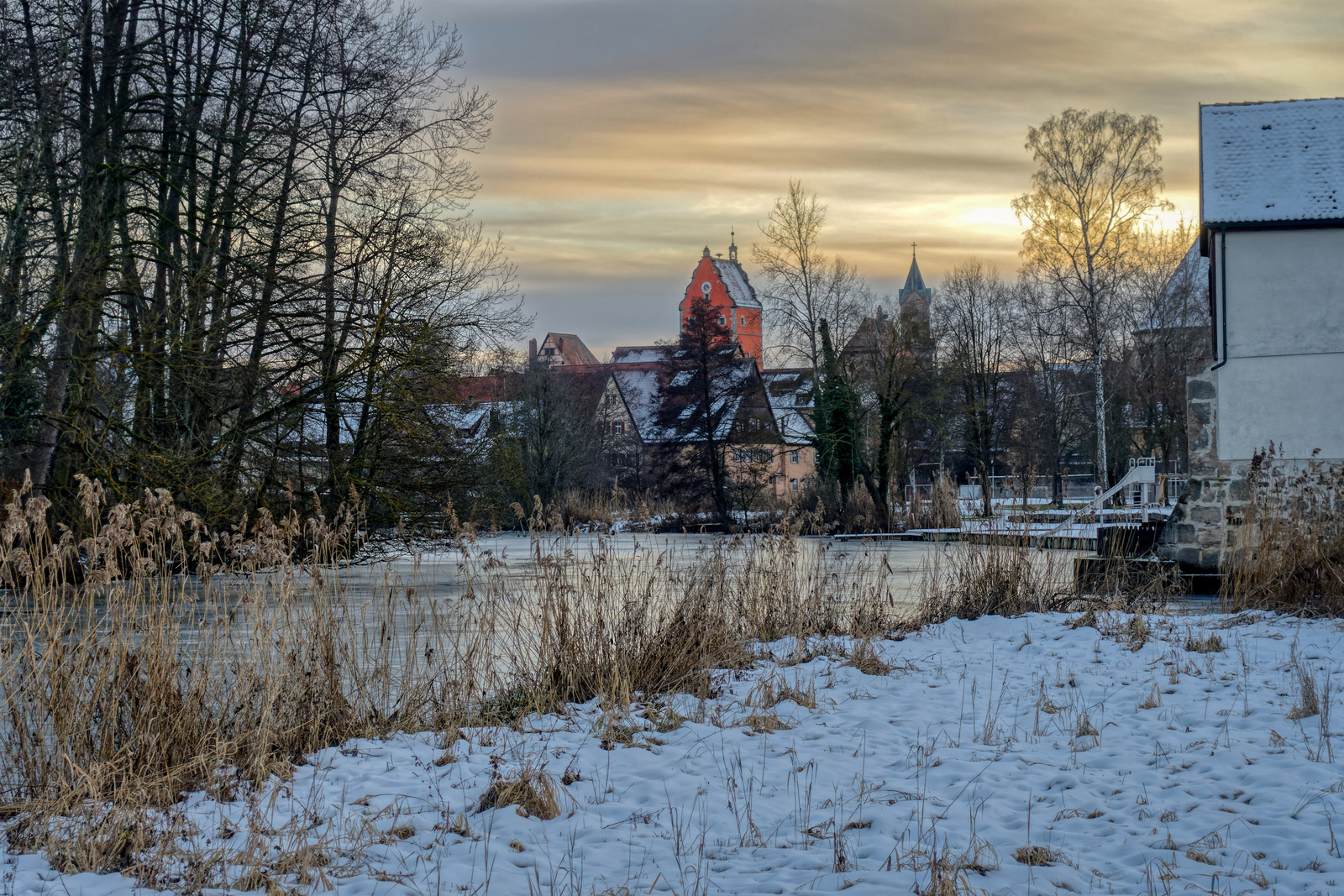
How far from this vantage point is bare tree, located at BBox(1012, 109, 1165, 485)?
31359 millimetres

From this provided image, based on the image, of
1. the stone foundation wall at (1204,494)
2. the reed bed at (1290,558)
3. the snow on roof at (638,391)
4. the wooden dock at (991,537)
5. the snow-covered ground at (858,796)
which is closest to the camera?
the snow-covered ground at (858,796)

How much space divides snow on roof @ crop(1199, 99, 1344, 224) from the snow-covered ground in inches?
374

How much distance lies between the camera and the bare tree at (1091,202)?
31359 millimetres

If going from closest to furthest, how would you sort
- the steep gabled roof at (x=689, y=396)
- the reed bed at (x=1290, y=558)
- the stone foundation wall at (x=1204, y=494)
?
the reed bed at (x=1290, y=558)
the stone foundation wall at (x=1204, y=494)
the steep gabled roof at (x=689, y=396)

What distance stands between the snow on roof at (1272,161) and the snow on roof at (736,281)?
74203 millimetres

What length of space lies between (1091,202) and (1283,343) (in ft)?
62.3

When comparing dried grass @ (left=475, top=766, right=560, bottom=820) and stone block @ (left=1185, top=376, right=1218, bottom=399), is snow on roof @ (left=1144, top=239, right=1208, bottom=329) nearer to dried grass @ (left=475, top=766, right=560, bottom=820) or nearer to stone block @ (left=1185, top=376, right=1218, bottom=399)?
stone block @ (left=1185, top=376, right=1218, bottom=399)

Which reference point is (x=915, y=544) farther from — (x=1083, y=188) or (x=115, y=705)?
(x=115, y=705)

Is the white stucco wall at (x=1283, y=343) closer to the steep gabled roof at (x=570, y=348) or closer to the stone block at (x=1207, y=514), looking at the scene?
the stone block at (x=1207, y=514)

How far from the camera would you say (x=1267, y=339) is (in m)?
14.4

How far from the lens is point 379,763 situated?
518cm

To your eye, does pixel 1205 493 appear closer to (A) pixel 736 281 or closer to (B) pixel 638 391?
(B) pixel 638 391

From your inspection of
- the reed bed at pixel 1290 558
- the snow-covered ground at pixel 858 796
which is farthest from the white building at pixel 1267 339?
the snow-covered ground at pixel 858 796

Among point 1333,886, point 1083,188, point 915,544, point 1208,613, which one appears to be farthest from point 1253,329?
point 1083,188
